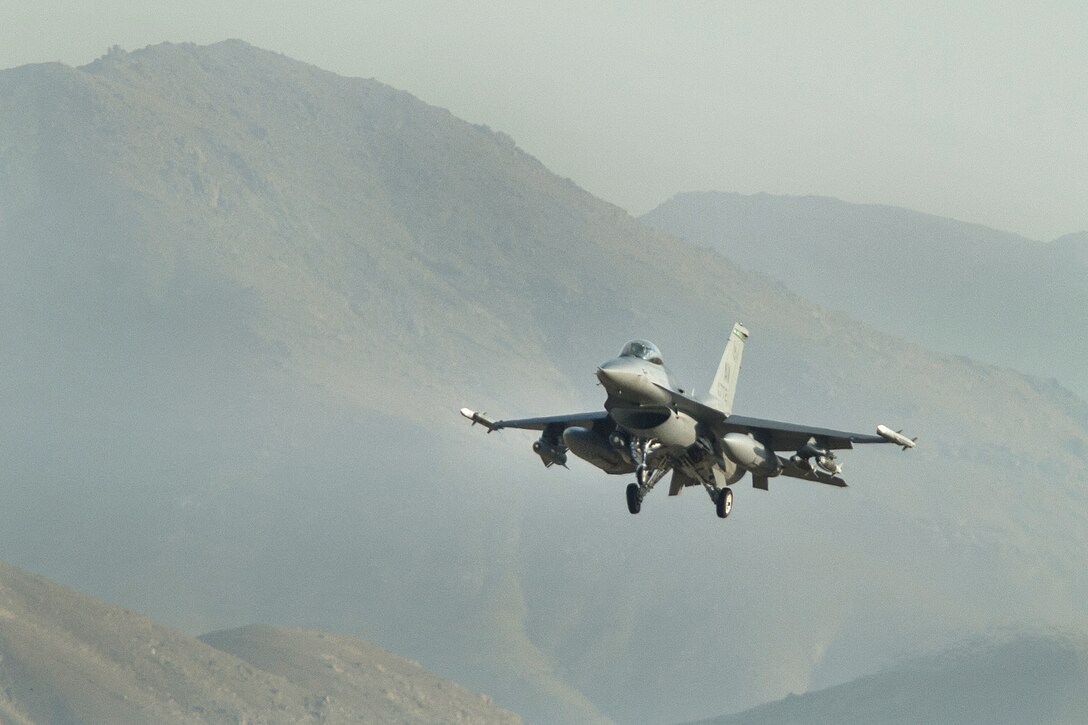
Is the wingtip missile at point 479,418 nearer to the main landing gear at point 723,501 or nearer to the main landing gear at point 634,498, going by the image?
the main landing gear at point 634,498

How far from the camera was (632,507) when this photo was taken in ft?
199

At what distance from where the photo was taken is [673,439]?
59000 millimetres

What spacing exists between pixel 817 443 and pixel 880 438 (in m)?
4.54

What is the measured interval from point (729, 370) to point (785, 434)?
8.68m

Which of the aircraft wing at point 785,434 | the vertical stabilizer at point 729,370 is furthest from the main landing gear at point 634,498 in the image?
the vertical stabilizer at point 729,370

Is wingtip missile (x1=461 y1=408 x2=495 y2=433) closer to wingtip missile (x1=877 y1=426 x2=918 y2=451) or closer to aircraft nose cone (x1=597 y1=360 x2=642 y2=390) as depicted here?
aircraft nose cone (x1=597 y1=360 x2=642 y2=390)

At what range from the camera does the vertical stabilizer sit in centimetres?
6762

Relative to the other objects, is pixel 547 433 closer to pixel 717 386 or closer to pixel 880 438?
pixel 717 386

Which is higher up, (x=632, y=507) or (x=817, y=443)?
(x=817, y=443)

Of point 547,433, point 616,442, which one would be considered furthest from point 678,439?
point 547,433

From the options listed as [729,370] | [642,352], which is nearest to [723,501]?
[642,352]

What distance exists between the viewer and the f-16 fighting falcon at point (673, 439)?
5819cm

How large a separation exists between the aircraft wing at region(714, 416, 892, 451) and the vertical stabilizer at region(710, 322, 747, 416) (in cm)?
398

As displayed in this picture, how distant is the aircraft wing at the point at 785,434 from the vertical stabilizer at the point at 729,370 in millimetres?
3984
